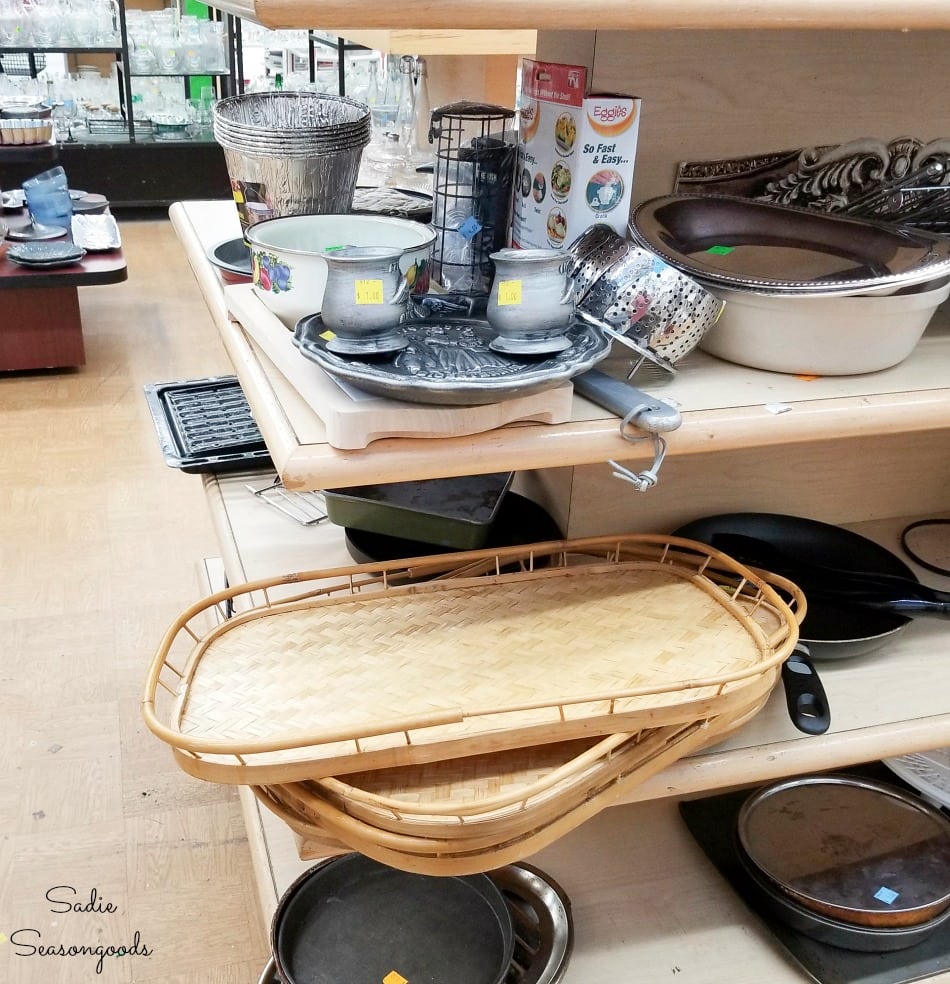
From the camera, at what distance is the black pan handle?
3.31 ft

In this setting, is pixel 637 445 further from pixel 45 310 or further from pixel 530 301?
pixel 45 310

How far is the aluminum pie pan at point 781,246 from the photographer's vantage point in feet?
3.10

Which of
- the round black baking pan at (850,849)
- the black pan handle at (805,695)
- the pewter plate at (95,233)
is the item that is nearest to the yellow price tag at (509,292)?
the black pan handle at (805,695)

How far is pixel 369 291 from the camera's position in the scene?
81cm

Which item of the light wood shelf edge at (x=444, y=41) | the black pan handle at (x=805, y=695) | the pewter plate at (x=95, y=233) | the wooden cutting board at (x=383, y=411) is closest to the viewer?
the wooden cutting board at (x=383, y=411)

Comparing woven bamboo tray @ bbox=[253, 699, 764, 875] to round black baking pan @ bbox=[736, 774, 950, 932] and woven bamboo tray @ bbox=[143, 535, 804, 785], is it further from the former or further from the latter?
round black baking pan @ bbox=[736, 774, 950, 932]

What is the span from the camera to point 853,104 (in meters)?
1.16

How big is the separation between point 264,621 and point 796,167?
0.78 meters

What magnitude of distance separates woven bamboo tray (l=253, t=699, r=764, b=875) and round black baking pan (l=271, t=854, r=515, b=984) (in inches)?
10.6

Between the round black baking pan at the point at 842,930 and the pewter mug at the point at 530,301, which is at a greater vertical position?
the pewter mug at the point at 530,301

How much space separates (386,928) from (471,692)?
0.41 meters

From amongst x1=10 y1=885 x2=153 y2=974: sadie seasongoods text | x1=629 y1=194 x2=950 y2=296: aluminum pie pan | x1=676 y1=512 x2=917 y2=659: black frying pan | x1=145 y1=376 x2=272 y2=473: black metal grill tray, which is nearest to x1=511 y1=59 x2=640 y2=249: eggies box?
x1=629 y1=194 x2=950 y2=296: aluminum pie pan

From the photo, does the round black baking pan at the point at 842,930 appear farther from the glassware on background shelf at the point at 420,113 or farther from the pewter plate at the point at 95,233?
the pewter plate at the point at 95,233

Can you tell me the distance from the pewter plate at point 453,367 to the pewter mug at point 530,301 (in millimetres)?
13
